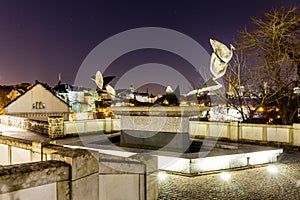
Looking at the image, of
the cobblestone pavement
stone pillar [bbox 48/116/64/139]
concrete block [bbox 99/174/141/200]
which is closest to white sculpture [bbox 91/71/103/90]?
stone pillar [bbox 48/116/64/139]

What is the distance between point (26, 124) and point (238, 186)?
74.1ft

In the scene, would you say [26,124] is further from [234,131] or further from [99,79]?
[234,131]

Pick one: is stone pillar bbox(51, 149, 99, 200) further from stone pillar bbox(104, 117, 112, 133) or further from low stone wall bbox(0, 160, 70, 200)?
stone pillar bbox(104, 117, 112, 133)

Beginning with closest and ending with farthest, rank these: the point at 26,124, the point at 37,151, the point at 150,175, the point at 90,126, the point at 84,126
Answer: the point at 150,175
the point at 37,151
the point at 84,126
the point at 90,126
the point at 26,124

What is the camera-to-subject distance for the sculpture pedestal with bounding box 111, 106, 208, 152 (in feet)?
36.3

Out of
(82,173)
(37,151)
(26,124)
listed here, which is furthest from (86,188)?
(26,124)

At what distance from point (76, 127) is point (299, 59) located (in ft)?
51.5

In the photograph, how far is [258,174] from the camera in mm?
9602

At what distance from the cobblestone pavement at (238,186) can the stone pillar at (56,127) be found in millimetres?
12117

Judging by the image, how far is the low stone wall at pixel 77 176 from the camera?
155 inches

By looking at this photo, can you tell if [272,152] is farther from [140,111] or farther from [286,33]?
[286,33]

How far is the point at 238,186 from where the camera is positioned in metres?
8.19

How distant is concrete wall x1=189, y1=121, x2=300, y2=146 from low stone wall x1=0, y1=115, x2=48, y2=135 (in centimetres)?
1161

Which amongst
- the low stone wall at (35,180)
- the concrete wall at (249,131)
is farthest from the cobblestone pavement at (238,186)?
the concrete wall at (249,131)
